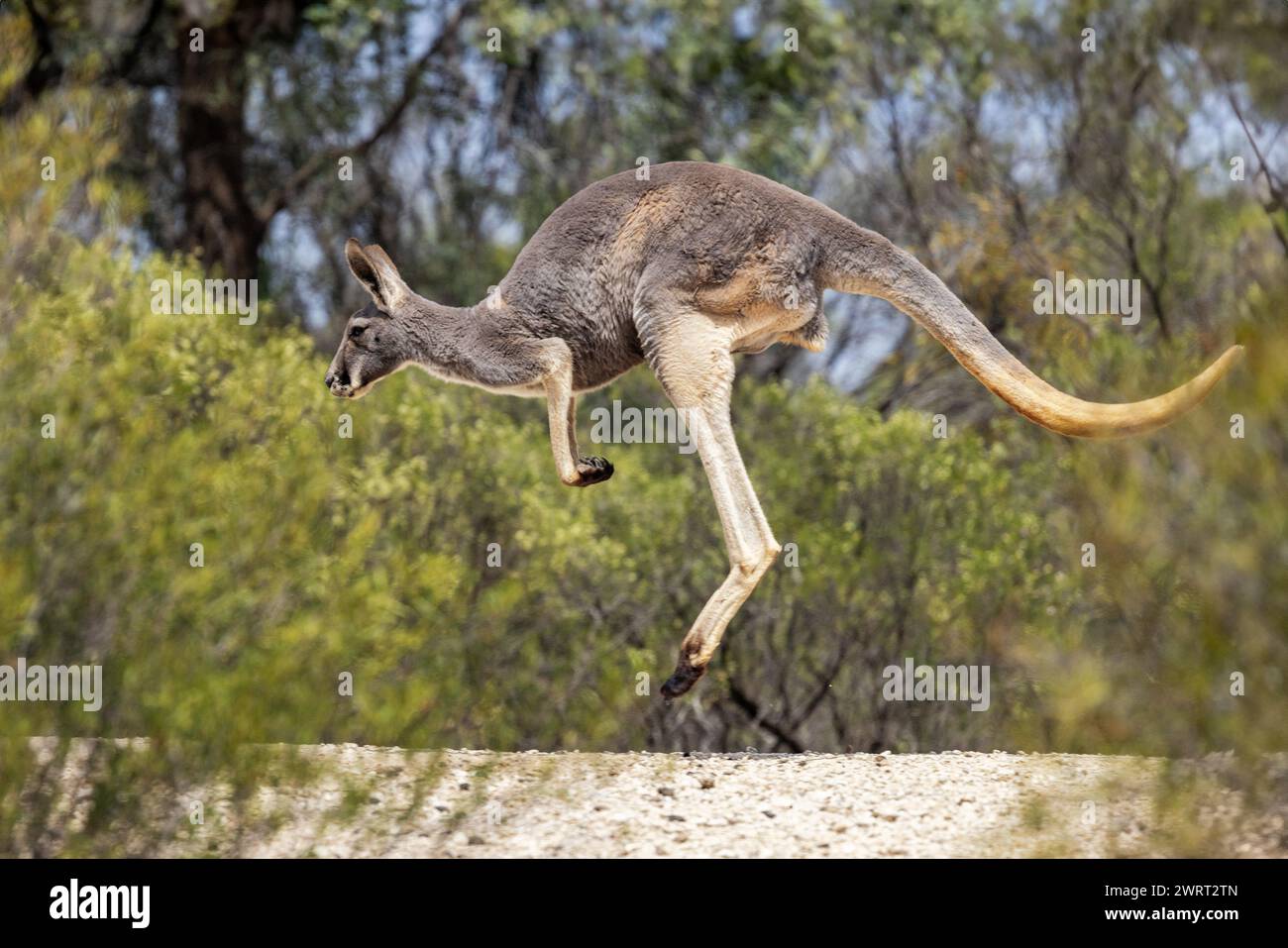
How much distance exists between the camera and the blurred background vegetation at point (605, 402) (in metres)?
4.98

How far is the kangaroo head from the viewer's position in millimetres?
7246

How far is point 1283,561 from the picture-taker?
168 inches

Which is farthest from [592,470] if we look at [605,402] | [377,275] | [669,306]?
[605,402]

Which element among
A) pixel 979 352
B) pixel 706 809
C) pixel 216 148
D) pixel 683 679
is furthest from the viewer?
pixel 216 148

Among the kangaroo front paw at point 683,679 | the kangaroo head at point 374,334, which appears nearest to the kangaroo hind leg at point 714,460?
the kangaroo front paw at point 683,679

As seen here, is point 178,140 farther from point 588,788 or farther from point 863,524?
point 588,788

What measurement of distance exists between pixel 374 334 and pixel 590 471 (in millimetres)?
1113

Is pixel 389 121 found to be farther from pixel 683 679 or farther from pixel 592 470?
pixel 683 679

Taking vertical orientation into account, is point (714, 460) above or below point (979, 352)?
below

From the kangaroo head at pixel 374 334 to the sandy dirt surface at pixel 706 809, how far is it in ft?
5.25

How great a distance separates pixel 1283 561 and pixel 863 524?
8.60 meters

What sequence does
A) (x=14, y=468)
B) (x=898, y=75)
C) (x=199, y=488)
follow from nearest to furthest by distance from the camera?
(x=14, y=468), (x=199, y=488), (x=898, y=75)

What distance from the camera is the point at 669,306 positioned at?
704 cm

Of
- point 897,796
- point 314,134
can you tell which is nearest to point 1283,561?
point 897,796
